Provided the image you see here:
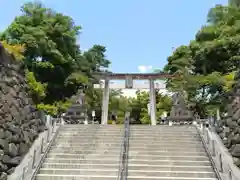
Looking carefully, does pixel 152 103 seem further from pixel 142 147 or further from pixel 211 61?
pixel 142 147

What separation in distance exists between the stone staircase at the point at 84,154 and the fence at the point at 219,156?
2.92 meters

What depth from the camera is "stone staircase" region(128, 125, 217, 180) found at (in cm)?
896

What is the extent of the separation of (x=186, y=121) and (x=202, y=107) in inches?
147

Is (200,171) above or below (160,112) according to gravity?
below

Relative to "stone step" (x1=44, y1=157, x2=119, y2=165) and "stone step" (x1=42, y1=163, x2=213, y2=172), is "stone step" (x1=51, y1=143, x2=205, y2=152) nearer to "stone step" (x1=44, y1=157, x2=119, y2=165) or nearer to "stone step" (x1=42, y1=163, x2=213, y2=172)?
"stone step" (x1=44, y1=157, x2=119, y2=165)

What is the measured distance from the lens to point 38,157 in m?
9.73

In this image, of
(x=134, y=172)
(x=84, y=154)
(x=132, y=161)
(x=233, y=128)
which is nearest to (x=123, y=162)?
(x=134, y=172)

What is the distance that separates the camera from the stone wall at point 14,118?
877cm

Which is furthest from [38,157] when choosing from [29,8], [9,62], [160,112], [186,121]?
[160,112]

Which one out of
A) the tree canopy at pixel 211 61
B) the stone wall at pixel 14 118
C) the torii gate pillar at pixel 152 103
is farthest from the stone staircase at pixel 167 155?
the torii gate pillar at pixel 152 103

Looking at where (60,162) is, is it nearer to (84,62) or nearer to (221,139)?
(221,139)

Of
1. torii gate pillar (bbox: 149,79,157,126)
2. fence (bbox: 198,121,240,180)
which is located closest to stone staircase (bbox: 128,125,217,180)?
fence (bbox: 198,121,240,180)

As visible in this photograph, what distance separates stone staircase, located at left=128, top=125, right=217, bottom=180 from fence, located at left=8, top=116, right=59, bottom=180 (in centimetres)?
275

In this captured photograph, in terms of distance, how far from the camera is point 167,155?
1016 centimetres
